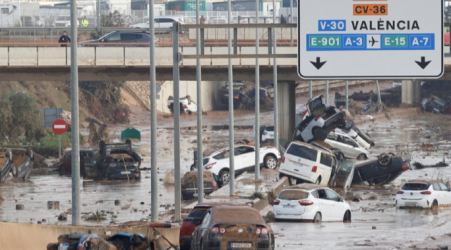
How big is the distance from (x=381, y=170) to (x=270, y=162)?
22.4 ft

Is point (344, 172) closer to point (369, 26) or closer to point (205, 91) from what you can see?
point (369, 26)

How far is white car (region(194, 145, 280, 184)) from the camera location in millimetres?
41000

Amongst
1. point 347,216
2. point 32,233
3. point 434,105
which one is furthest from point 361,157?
point 434,105

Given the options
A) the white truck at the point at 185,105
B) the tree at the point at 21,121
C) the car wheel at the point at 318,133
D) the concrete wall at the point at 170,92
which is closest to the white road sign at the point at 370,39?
the car wheel at the point at 318,133

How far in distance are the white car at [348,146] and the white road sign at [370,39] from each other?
96.4ft

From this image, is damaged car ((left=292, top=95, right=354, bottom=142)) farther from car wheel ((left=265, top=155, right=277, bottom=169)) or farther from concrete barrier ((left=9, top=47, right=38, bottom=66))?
concrete barrier ((left=9, top=47, right=38, bottom=66))

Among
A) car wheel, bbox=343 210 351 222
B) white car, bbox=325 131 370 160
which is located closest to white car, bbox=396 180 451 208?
car wheel, bbox=343 210 351 222

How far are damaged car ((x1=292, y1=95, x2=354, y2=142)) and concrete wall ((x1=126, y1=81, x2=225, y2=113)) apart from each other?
43087 mm

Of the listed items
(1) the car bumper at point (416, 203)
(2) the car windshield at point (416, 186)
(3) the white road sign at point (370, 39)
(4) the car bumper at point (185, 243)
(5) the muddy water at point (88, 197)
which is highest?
(3) the white road sign at point (370, 39)

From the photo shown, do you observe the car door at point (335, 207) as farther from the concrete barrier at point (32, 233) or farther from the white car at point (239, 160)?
the white car at point (239, 160)

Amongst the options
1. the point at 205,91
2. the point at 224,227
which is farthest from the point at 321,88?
the point at 224,227

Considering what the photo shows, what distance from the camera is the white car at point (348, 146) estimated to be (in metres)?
50.2

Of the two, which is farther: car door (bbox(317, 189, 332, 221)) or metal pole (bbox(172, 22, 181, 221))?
car door (bbox(317, 189, 332, 221))

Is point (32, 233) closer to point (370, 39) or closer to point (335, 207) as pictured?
point (370, 39)
